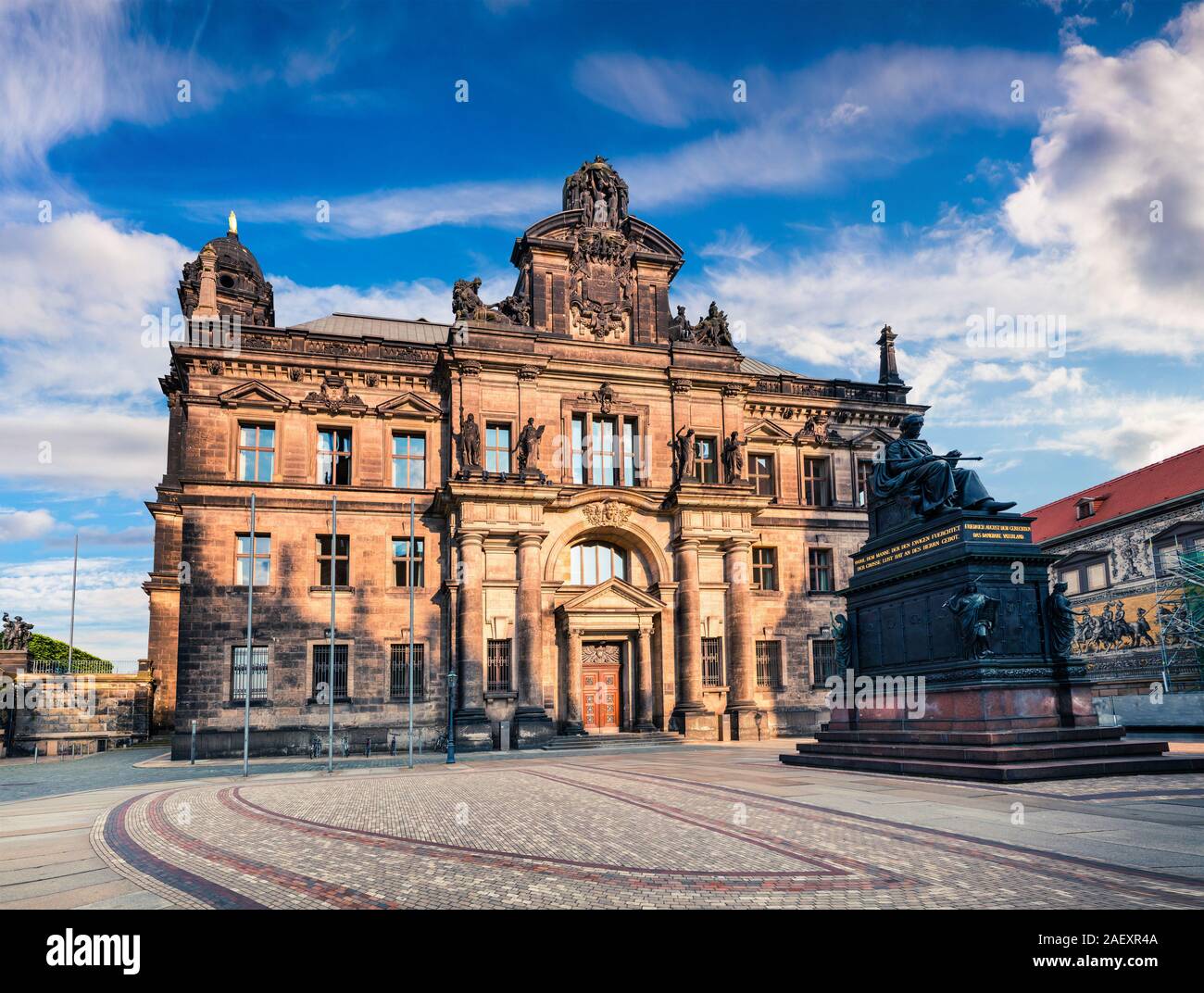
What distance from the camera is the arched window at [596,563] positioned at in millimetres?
36969

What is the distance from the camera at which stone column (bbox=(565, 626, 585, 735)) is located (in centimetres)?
3428

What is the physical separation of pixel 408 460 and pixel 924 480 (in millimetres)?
23394

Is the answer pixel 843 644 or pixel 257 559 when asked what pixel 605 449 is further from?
pixel 843 644

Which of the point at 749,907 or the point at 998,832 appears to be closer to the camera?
the point at 749,907

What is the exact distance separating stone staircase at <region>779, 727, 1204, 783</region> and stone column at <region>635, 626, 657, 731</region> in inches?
684

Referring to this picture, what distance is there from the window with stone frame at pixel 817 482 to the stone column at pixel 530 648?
15288mm

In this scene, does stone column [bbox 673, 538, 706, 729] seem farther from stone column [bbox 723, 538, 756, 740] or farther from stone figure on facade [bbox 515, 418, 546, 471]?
stone figure on facade [bbox 515, 418, 546, 471]

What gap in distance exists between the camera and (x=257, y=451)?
3572 cm

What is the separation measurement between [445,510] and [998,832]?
2814cm

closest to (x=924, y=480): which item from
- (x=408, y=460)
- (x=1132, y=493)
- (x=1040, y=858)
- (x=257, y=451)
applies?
(x=1040, y=858)

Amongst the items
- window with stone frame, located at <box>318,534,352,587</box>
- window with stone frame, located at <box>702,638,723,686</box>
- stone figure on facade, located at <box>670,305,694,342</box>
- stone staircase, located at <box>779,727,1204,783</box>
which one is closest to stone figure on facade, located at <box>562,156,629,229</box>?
stone figure on facade, located at <box>670,305,694,342</box>
